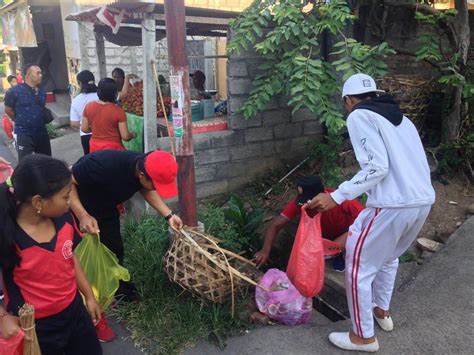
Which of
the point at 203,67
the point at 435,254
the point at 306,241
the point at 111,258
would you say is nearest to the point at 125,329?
the point at 111,258

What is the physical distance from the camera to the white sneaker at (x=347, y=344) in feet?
9.27

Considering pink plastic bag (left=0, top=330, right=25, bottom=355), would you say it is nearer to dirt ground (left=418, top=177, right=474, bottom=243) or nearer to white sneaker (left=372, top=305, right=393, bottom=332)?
white sneaker (left=372, top=305, right=393, bottom=332)

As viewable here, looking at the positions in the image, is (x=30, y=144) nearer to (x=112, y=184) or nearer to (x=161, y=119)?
(x=161, y=119)

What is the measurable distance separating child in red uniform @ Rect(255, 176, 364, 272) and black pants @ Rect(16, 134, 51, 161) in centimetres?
358

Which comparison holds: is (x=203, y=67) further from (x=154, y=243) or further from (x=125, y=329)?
(x=125, y=329)

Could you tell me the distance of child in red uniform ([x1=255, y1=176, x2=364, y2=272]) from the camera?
3.40m

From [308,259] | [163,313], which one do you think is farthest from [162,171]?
[163,313]

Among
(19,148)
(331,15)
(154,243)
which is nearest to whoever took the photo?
(154,243)

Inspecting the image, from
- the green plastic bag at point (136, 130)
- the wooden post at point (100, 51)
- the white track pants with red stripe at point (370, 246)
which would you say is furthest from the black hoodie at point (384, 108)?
the wooden post at point (100, 51)

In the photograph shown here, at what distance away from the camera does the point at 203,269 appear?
9.36 ft

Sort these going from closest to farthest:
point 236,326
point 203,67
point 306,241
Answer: point 306,241 < point 236,326 < point 203,67

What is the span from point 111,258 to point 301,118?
3.46 metres

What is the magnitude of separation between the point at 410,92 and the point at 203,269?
3.85 meters

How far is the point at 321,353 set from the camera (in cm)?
291
